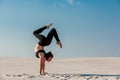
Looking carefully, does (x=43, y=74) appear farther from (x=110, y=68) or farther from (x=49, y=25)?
(x=110, y=68)

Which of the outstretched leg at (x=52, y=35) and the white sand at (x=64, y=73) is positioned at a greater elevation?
the outstretched leg at (x=52, y=35)

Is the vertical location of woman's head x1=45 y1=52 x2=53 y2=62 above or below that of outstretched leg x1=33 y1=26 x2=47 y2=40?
below

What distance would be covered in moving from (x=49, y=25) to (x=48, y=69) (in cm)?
252

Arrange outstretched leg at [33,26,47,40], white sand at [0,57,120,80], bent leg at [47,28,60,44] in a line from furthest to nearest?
1. outstretched leg at [33,26,47,40]
2. bent leg at [47,28,60,44]
3. white sand at [0,57,120,80]

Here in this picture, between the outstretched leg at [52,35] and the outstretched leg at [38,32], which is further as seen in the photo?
the outstretched leg at [38,32]

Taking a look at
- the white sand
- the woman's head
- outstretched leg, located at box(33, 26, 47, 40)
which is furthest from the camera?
the woman's head

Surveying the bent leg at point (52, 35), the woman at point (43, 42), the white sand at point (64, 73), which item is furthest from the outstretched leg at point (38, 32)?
the white sand at point (64, 73)

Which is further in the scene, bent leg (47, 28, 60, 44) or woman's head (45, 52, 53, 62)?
woman's head (45, 52, 53, 62)

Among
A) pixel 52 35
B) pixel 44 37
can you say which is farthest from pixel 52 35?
pixel 44 37

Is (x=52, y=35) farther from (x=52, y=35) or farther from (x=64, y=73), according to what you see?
(x=64, y=73)

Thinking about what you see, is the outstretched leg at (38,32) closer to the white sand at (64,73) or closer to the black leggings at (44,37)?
the black leggings at (44,37)

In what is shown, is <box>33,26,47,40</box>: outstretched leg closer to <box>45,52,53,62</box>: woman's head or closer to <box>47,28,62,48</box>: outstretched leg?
<box>47,28,62,48</box>: outstretched leg

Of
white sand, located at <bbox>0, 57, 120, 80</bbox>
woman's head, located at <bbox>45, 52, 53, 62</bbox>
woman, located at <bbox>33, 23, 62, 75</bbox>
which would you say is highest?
woman, located at <bbox>33, 23, 62, 75</bbox>

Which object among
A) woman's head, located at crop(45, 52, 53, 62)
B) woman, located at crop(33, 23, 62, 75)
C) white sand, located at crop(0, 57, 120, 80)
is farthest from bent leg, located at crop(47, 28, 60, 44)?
white sand, located at crop(0, 57, 120, 80)
